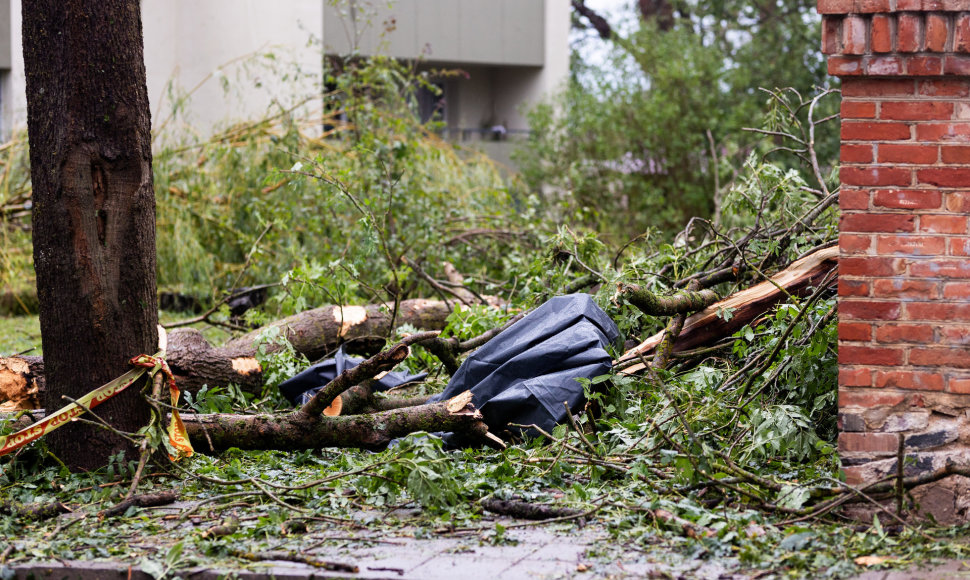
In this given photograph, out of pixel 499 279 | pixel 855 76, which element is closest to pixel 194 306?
pixel 499 279

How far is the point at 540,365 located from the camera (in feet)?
17.3

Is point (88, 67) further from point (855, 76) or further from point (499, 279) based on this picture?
point (499, 279)

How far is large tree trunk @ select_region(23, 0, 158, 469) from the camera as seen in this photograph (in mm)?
4309

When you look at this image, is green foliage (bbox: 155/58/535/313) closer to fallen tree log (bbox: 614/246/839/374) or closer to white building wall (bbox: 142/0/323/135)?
fallen tree log (bbox: 614/246/839/374)

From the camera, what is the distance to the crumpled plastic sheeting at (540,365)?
5031mm

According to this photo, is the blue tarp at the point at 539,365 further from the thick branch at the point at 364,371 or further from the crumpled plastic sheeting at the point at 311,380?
the thick branch at the point at 364,371

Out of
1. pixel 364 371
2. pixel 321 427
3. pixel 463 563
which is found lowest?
pixel 463 563

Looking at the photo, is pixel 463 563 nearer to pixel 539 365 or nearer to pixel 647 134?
pixel 539 365

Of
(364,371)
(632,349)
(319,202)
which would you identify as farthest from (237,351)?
(319,202)

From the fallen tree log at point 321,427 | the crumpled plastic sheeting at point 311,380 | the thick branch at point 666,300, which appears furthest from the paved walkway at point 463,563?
the crumpled plastic sheeting at point 311,380

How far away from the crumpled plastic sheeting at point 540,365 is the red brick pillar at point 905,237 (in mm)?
1631

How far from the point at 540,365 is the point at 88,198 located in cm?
241

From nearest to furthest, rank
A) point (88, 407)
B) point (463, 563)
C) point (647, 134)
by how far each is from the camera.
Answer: point (463, 563) < point (88, 407) < point (647, 134)

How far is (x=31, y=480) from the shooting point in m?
4.40
